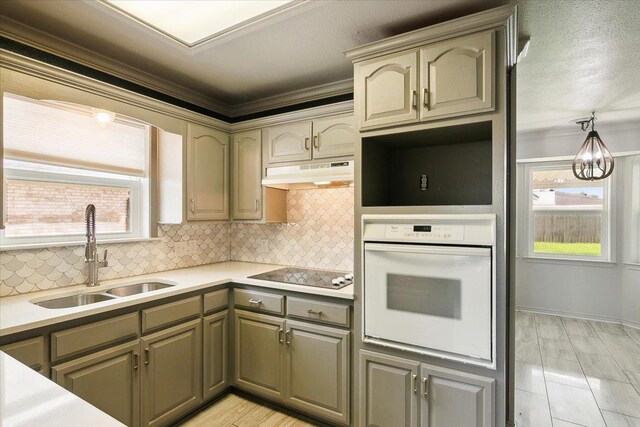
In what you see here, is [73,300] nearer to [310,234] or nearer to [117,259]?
[117,259]

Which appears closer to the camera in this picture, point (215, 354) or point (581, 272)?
point (215, 354)

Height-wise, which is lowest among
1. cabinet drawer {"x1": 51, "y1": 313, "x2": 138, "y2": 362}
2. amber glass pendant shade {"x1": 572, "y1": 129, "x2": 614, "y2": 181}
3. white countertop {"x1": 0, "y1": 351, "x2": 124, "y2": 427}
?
cabinet drawer {"x1": 51, "y1": 313, "x2": 138, "y2": 362}

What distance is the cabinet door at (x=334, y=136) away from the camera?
2432 mm

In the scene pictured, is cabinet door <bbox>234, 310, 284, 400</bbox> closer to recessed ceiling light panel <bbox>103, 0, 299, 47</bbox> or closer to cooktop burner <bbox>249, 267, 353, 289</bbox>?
cooktop burner <bbox>249, 267, 353, 289</bbox>

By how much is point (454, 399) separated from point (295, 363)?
1011 mm


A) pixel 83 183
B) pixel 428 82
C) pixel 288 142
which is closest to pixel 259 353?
pixel 288 142

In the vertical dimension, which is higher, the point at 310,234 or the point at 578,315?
the point at 310,234

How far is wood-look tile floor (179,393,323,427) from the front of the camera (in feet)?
7.36

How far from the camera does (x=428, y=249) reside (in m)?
1.78

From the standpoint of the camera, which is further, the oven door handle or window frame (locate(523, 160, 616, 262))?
window frame (locate(523, 160, 616, 262))

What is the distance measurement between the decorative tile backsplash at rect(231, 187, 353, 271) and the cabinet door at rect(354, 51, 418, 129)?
907 mm

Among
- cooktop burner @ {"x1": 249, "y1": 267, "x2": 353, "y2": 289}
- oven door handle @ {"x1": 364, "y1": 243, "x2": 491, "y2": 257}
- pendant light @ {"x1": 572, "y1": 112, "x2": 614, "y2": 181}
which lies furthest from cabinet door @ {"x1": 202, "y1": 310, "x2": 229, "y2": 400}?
pendant light @ {"x1": 572, "y1": 112, "x2": 614, "y2": 181}

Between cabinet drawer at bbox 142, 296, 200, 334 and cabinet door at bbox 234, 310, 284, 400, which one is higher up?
cabinet drawer at bbox 142, 296, 200, 334

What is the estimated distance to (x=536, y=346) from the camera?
364 centimetres
